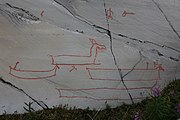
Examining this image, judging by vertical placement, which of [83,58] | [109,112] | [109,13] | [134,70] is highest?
[109,13]

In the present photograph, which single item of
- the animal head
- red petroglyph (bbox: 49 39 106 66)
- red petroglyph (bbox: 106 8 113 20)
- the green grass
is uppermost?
red petroglyph (bbox: 106 8 113 20)

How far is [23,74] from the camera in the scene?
2.46 meters

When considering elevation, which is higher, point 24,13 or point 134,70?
point 24,13

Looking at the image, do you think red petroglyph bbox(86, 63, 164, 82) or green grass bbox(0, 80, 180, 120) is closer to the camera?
green grass bbox(0, 80, 180, 120)

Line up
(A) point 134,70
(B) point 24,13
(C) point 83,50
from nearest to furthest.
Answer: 1. (B) point 24,13
2. (C) point 83,50
3. (A) point 134,70

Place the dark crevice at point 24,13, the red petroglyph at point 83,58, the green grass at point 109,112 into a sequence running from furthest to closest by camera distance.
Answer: the red petroglyph at point 83,58, the dark crevice at point 24,13, the green grass at point 109,112

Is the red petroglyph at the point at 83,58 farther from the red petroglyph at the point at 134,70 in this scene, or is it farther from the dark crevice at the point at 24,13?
the dark crevice at the point at 24,13

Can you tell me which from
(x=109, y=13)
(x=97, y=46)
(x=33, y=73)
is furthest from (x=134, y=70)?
(x=33, y=73)

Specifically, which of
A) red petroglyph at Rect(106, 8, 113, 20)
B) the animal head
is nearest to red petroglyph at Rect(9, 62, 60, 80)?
the animal head

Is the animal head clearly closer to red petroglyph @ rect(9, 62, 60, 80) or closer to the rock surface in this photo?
the rock surface

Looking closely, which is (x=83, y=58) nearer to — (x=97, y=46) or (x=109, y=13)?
(x=97, y=46)

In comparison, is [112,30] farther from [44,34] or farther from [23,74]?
[23,74]

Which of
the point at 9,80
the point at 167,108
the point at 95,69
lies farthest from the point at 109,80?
the point at 9,80

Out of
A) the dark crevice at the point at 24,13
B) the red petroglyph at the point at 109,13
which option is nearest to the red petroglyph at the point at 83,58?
the red petroglyph at the point at 109,13
